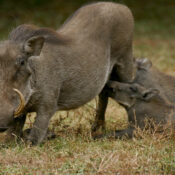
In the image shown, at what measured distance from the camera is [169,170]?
355cm

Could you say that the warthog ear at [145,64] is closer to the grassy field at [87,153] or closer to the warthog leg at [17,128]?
the grassy field at [87,153]

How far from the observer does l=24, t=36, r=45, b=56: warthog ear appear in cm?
422

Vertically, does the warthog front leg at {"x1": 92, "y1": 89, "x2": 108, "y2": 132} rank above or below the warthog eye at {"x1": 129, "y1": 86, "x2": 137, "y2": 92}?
below

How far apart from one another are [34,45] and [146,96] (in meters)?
1.56

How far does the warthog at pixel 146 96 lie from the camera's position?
199 inches

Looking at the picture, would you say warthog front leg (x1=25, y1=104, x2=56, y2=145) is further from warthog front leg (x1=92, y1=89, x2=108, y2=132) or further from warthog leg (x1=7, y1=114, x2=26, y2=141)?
warthog front leg (x1=92, y1=89, x2=108, y2=132)

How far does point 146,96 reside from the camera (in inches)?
205

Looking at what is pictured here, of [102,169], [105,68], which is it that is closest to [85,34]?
[105,68]

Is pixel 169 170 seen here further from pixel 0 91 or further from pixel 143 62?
pixel 143 62

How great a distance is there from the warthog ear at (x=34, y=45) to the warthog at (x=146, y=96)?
1.26m

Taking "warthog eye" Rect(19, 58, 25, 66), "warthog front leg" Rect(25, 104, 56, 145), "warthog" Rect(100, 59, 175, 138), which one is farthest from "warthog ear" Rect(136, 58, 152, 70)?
"warthog eye" Rect(19, 58, 25, 66)

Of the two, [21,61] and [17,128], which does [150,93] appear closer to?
[17,128]

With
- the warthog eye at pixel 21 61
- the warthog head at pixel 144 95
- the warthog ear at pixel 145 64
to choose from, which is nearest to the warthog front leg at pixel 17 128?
the warthog eye at pixel 21 61

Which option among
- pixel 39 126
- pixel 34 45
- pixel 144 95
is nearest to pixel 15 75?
pixel 34 45
